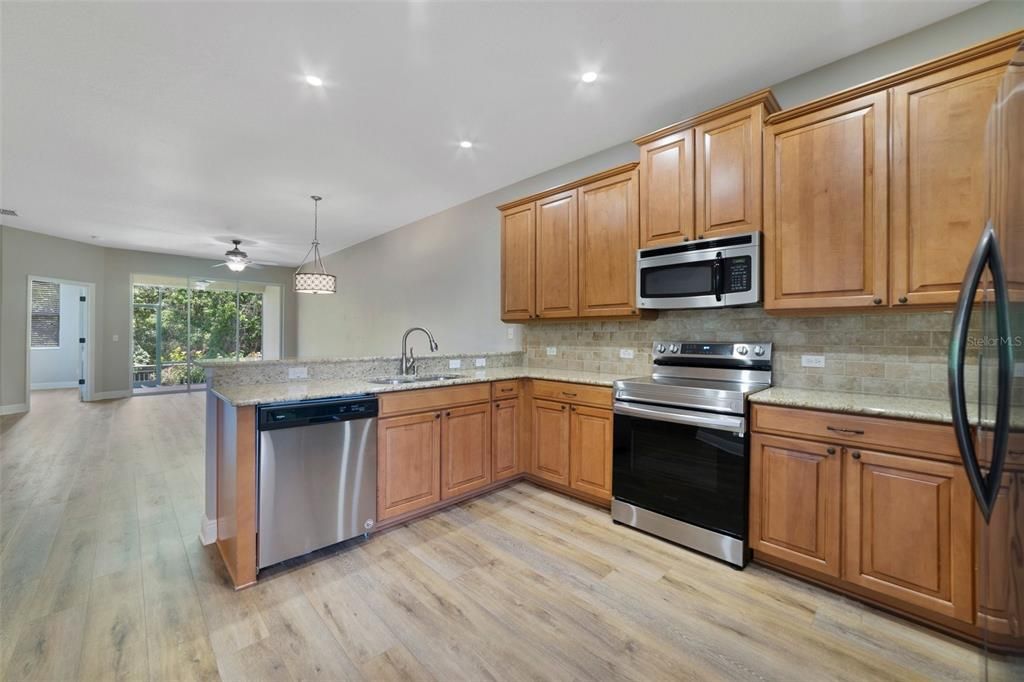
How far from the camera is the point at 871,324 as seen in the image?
218 cm

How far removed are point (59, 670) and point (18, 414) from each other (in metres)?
6.87

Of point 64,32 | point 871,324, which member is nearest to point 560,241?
point 871,324

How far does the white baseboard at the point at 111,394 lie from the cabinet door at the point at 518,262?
7905 mm

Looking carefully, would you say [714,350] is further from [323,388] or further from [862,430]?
[323,388]

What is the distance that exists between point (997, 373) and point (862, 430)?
0.85m

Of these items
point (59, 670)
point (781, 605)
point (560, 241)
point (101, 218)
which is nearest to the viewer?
point (59, 670)

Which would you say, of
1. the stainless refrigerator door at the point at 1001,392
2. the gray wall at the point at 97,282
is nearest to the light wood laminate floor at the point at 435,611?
the stainless refrigerator door at the point at 1001,392

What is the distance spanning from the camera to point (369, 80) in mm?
2520

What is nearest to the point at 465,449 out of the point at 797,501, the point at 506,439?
the point at 506,439

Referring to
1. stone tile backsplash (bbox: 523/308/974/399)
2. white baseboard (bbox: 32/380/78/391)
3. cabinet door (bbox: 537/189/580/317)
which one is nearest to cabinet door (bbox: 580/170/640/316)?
cabinet door (bbox: 537/189/580/317)

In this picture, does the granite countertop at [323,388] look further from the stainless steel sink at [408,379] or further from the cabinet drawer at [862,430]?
the cabinet drawer at [862,430]

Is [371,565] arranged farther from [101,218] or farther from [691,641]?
[101,218]

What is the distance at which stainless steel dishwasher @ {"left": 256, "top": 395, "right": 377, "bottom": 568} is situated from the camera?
2.01 meters

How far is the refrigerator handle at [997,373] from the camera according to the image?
101 centimetres
